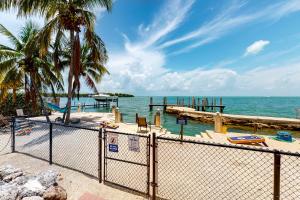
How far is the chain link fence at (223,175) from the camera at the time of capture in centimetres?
393

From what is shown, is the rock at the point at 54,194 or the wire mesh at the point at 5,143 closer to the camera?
the rock at the point at 54,194

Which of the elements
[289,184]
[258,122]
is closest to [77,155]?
[289,184]

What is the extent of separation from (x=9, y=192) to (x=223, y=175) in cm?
539

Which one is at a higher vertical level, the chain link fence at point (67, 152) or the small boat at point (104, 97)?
the small boat at point (104, 97)

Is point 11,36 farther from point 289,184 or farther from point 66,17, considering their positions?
point 289,184

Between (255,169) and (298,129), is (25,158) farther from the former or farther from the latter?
(298,129)

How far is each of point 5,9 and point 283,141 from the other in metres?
18.2

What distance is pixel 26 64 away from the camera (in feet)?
39.9

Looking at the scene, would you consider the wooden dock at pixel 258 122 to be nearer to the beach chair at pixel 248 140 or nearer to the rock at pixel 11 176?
the beach chair at pixel 248 140

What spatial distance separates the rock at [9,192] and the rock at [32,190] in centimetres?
10

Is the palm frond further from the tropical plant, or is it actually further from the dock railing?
the dock railing

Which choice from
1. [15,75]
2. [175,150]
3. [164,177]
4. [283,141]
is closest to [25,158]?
[164,177]

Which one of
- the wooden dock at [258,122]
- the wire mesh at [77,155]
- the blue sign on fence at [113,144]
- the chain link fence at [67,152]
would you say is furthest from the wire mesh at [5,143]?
the wooden dock at [258,122]

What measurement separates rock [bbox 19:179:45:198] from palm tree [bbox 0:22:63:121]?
10.7m
